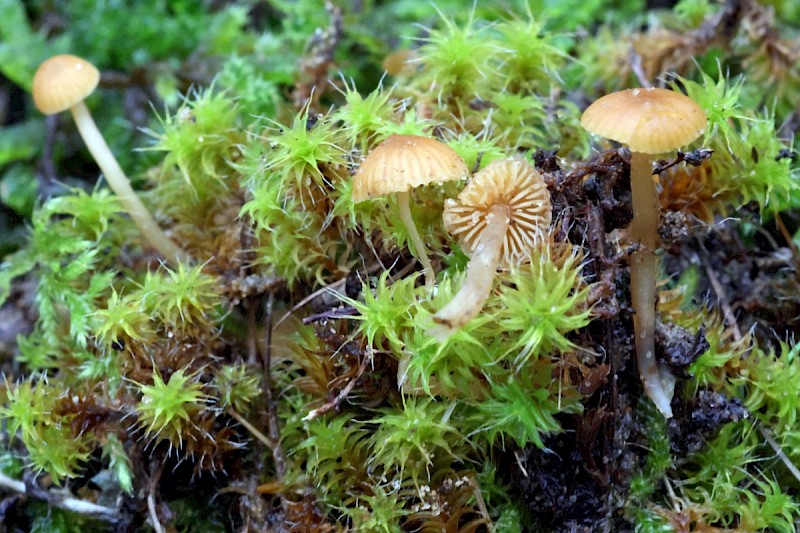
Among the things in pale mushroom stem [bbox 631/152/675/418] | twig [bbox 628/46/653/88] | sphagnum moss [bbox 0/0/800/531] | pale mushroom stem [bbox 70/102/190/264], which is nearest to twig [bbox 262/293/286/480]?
sphagnum moss [bbox 0/0/800/531]

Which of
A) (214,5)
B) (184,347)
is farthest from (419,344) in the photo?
(214,5)

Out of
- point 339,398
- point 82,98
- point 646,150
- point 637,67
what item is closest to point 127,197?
point 82,98

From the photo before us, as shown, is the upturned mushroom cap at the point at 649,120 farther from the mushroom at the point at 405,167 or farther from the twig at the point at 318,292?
the twig at the point at 318,292

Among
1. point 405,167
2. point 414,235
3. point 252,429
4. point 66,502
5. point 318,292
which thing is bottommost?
point 66,502

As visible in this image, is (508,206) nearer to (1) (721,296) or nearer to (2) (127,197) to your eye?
(1) (721,296)

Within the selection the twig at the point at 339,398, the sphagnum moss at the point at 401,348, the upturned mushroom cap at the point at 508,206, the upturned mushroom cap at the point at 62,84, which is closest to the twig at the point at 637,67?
the sphagnum moss at the point at 401,348

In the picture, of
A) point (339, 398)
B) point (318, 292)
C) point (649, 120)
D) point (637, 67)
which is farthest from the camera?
point (637, 67)

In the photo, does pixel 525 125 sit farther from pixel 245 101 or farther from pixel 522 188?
pixel 245 101
